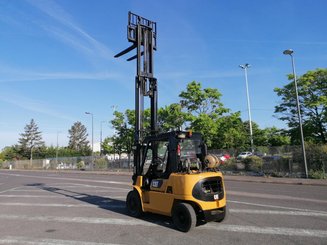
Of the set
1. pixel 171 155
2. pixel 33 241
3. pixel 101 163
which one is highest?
pixel 101 163

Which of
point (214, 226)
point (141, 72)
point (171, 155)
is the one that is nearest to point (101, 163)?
point (141, 72)

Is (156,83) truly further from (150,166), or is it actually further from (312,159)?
(312,159)

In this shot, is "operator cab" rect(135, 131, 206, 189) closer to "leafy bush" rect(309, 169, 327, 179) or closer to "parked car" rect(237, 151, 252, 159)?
"leafy bush" rect(309, 169, 327, 179)

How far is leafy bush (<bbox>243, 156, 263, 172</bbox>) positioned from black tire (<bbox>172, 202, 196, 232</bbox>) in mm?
22340

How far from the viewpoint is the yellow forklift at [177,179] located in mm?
7555

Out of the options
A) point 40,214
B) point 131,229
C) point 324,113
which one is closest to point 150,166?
point 131,229

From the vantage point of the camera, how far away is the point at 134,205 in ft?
31.3

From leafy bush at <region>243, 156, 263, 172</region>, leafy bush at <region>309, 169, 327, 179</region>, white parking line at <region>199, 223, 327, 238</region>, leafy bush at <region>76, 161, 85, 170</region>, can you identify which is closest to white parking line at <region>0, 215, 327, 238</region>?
white parking line at <region>199, 223, 327, 238</region>

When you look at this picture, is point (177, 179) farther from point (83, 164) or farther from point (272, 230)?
point (83, 164)

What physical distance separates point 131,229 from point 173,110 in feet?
114

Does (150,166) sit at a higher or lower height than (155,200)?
higher

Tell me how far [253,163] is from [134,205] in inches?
847

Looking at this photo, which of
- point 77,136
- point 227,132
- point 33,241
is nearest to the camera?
A: point 33,241

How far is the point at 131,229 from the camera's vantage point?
7855 mm
